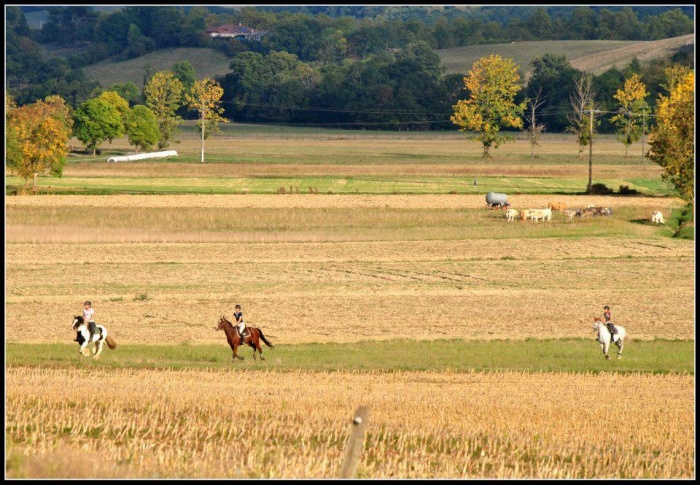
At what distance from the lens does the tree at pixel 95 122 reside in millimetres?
130625

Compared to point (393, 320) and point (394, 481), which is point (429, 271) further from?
point (394, 481)

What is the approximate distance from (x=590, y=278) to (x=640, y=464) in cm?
2858

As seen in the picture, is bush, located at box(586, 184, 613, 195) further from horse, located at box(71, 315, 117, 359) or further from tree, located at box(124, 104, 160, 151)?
tree, located at box(124, 104, 160, 151)

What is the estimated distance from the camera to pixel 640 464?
1872 cm

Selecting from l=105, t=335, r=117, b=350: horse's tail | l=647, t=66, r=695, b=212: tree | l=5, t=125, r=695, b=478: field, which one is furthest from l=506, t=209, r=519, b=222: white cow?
l=105, t=335, r=117, b=350: horse's tail

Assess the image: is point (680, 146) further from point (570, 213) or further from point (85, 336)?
point (85, 336)

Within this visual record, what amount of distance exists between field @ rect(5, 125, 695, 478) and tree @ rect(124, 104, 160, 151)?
47115 millimetres

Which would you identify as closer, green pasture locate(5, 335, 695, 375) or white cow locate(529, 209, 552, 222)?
green pasture locate(5, 335, 695, 375)

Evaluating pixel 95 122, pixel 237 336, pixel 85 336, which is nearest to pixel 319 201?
pixel 237 336

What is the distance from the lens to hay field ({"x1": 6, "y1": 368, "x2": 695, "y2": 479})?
57.0 ft

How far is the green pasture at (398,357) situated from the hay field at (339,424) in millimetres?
1110

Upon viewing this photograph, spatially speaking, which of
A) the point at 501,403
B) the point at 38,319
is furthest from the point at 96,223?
the point at 501,403

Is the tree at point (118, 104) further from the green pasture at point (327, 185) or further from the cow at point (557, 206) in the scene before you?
the cow at point (557, 206)

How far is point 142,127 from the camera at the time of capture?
133750 mm
